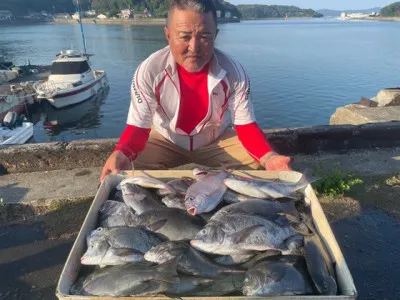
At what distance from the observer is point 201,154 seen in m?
4.22

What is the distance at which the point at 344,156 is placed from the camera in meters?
5.42

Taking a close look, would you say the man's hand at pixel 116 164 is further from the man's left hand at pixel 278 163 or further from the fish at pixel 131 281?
the man's left hand at pixel 278 163

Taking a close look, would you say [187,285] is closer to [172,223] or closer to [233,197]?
[172,223]

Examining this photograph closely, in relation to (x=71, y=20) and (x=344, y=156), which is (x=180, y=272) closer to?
(x=344, y=156)

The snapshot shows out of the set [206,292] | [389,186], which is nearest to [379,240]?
[389,186]

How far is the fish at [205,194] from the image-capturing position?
247 centimetres

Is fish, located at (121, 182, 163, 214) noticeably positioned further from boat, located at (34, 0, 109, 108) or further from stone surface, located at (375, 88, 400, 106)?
boat, located at (34, 0, 109, 108)

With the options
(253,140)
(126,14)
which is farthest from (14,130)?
(126,14)

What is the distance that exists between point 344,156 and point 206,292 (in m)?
4.37

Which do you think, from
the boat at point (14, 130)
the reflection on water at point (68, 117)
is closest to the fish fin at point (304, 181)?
the boat at point (14, 130)

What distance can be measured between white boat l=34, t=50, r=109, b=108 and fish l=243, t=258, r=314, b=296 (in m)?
26.5

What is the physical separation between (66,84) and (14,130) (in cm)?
1013

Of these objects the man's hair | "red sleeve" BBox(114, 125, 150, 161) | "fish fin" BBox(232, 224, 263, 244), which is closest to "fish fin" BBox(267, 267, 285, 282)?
"fish fin" BBox(232, 224, 263, 244)

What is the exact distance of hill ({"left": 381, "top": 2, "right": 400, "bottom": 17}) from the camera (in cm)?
15088
